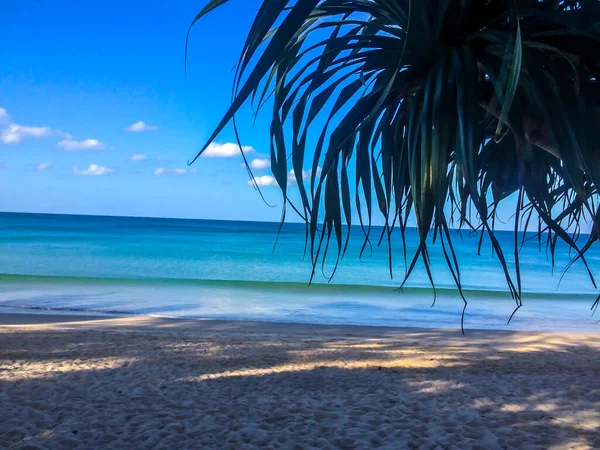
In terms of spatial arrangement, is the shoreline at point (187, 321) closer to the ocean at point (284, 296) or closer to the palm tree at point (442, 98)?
the ocean at point (284, 296)

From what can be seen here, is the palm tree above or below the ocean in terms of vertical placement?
above

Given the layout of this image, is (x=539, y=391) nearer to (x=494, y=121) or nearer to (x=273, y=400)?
(x=273, y=400)

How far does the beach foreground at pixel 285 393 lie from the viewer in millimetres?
2311

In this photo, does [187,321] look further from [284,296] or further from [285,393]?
[285,393]

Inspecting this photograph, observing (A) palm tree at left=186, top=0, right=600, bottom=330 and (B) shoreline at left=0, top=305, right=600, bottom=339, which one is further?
(B) shoreline at left=0, top=305, right=600, bottom=339

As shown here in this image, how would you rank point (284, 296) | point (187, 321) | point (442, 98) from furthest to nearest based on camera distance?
point (284, 296), point (187, 321), point (442, 98)

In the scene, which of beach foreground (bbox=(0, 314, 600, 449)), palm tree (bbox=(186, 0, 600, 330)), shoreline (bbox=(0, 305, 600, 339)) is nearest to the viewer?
palm tree (bbox=(186, 0, 600, 330))

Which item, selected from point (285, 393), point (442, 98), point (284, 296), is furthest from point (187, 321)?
point (442, 98)

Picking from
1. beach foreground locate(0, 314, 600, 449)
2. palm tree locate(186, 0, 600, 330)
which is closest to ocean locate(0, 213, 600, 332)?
beach foreground locate(0, 314, 600, 449)

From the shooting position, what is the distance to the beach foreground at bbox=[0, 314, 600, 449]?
2.31 metres

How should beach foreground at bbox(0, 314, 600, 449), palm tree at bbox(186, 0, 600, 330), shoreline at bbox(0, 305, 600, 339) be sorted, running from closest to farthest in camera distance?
1. palm tree at bbox(186, 0, 600, 330)
2. beach foreground at bbox(0, 314, 600, 449)
3. shoreline at bbox(0, 305, 600, 339)

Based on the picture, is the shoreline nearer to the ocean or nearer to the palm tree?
the ocean

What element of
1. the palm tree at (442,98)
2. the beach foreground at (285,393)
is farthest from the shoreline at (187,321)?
the palm tree at (442,98)

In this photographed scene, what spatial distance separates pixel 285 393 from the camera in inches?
124
